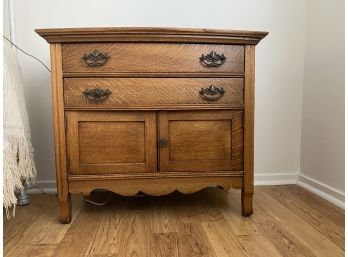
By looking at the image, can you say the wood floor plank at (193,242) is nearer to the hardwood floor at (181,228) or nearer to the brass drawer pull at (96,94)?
the hardwood floor at (181,228)

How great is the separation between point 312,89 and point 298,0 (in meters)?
0.50

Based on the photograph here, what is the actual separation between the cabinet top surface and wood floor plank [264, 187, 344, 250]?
0.72 meters

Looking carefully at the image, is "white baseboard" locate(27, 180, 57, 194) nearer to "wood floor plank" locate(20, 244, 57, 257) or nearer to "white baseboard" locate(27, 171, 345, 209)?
"white baseboard" locate(27, 171, 345, 209)

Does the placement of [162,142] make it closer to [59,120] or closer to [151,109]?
[151,109]

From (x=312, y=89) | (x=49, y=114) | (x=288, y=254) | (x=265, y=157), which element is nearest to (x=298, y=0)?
(x=312, y=89)

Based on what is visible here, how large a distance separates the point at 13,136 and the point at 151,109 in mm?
501

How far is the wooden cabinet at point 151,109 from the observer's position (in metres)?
1.06

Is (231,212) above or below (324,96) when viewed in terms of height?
below

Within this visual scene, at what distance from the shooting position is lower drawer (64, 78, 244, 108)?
1.07m

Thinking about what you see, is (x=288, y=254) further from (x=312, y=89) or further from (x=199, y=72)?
(x=312, y=89)

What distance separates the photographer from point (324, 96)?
4.69 feet

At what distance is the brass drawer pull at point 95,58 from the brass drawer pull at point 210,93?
37 cm

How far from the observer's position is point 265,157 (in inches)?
65.3

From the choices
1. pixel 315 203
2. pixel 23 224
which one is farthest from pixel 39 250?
pixel 315 203
